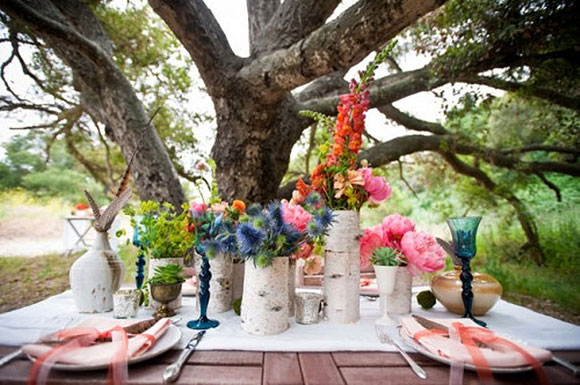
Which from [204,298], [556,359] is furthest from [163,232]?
[556,359]

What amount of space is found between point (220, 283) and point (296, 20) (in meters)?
1.83

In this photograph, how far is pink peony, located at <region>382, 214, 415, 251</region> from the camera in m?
0.94

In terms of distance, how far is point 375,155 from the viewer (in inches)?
118

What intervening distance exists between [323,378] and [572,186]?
4621mm

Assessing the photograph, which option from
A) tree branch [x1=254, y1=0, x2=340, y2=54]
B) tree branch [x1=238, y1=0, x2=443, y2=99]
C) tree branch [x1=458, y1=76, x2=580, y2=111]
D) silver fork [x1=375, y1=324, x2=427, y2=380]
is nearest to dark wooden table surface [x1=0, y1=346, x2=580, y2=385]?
silver fork [x1=375, y1=324, x2=427, y2=380]

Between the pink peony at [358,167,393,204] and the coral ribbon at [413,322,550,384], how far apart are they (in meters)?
0.36

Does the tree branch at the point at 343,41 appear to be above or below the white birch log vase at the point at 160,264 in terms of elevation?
above

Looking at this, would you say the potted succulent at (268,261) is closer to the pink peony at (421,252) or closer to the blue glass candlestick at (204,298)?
the blue glass candlestick at (204,298)

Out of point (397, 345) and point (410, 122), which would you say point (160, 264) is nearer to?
point (397, 345)

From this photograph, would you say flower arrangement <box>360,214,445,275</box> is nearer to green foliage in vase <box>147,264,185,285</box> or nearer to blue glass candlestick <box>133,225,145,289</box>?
green foliage in vase <box>147,264,185,285</box>

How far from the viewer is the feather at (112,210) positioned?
2.97 feet

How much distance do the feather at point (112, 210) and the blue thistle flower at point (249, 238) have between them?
43 cm

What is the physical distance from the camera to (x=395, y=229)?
95cm

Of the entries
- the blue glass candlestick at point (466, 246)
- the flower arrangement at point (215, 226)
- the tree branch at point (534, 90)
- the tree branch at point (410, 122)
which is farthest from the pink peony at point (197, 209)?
the tree branch at point (410, 122)
